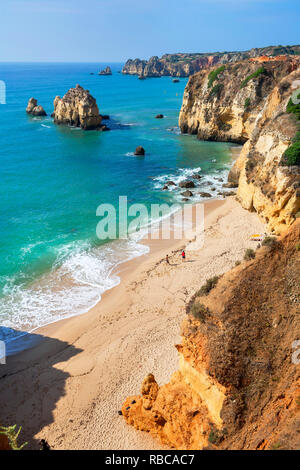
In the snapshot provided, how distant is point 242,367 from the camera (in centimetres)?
934

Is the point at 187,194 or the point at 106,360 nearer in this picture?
the point at 106,360

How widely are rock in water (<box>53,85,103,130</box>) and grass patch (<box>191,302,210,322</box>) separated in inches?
2484

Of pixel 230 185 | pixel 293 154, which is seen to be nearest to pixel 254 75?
pixel 230 185

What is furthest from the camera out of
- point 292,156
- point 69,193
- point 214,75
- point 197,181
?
point 214,75

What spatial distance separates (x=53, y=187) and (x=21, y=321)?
23.4 meters

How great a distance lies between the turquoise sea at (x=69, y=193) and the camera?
72.6 ft

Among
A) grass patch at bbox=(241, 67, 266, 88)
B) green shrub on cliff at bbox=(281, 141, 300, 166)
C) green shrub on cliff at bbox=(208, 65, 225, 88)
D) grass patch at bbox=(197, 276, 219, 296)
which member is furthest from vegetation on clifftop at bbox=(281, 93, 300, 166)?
green shrub on cliff at bbox=(208, 65, 225, 88)

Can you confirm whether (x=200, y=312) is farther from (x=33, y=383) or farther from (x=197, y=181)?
(x=197, y=181)

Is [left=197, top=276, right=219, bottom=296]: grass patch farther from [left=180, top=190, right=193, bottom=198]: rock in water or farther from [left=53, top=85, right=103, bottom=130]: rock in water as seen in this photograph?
[left=53, top=85, right=103, bottom=130]: rock in water

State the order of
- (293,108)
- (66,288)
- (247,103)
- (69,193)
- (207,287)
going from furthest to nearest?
1. (247,103)
2. (69,193)
3. (293,108)
4. (66,288)
5. (207,287)

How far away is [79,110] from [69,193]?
36.9 metres

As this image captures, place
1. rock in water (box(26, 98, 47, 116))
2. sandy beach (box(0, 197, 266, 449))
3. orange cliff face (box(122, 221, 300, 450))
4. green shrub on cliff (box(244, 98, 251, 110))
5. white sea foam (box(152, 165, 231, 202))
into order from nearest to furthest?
orange cliff face (box(122, 221, 300, 450)) < sandy beach (box(0, 197, 266, 449)) < white sea foam (box(152, 165, 231, 202)) < green shrub on cliff (box(244, 98, 251, 110)) < rock in water (box(26, 98, 47, 116))

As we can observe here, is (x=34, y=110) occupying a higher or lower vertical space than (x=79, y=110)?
Answer: higher

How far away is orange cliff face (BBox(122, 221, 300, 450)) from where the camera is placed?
29.1 ft
